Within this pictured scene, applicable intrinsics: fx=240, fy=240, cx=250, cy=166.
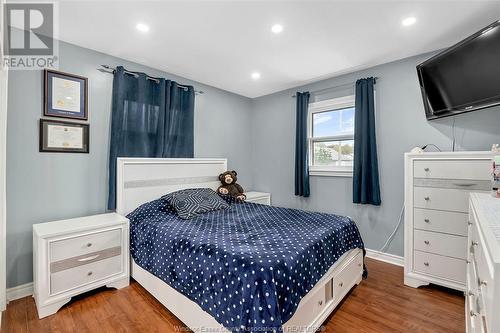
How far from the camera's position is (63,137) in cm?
A: 239

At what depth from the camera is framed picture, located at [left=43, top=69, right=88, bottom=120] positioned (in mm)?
2291

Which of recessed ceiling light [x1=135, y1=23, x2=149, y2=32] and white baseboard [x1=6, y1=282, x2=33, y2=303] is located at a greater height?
recessed ceiling light [x1=135, y1=23, x2=149, y2=32]

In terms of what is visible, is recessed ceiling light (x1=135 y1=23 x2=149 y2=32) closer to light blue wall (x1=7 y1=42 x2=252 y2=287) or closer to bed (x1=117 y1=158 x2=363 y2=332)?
light blue wall (x1=7 y1=42 x2=252 y2=287)

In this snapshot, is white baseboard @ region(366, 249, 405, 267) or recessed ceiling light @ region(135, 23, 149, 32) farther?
white baseboard @ region(366, 249, 405, 267)

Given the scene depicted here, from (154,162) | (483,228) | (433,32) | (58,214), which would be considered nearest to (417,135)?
(433,32)

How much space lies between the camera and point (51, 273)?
1947 mm

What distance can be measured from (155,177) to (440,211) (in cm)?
303

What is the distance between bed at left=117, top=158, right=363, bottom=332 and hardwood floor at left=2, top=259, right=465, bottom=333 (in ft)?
0.35

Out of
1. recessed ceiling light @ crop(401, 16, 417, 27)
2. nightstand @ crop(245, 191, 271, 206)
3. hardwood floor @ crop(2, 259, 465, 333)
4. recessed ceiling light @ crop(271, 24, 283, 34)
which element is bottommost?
hardwood floor @ crop(2, 259, 465, 333)

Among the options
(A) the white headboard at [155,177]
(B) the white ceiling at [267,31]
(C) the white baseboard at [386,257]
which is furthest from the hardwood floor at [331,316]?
(B) the white ceiling at [267,31]

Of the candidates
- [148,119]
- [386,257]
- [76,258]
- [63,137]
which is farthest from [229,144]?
[386,257]

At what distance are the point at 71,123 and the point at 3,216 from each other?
101 centimetres

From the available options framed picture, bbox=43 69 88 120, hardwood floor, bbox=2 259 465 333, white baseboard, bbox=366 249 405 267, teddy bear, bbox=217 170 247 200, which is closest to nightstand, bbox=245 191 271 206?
teddy bear, bbox=217 170 247 200

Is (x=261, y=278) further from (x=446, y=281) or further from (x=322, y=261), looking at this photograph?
(x=446, y=281)
